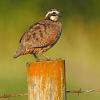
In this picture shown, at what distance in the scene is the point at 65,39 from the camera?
62.7ft

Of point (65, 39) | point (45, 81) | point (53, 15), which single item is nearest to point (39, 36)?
point (53, 15)

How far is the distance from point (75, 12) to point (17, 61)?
142 inches

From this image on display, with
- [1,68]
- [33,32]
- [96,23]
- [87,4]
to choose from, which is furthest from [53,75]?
[87,4]

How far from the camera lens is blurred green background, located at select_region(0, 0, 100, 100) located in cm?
1589

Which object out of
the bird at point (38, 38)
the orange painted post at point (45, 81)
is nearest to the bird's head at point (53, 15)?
the bird at point (38, 38)

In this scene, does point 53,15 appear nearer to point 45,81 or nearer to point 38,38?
point 38,38

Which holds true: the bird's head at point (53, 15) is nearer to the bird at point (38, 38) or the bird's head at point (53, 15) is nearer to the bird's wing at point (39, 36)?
the bird at point (38, 38)

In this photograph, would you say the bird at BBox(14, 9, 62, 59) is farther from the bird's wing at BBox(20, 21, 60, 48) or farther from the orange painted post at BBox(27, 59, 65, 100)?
the orange painted post at BBox(27, 59, 65, 100)

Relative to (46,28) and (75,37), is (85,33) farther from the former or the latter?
(46,28)

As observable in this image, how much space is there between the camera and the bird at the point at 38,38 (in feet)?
29.0

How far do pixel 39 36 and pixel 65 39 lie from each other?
33.5ft

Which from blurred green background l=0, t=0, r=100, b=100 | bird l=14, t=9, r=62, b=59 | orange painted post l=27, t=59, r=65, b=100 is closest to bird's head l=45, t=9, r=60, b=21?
bird l=14, t=9, r=62, b=59

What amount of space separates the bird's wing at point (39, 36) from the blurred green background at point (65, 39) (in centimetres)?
503

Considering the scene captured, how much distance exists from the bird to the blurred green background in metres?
4.91
